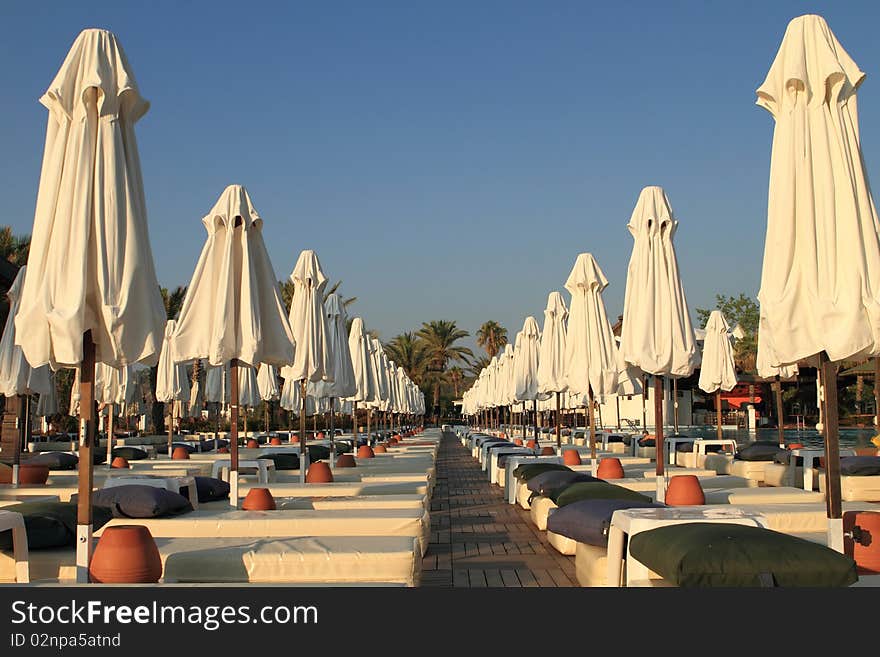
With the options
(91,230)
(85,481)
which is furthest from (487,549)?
(91,230)

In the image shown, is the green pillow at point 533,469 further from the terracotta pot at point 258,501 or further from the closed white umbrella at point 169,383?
the closed white umbrella at point 169,383

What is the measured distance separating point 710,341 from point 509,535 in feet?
41.2

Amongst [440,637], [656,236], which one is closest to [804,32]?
[656,236]

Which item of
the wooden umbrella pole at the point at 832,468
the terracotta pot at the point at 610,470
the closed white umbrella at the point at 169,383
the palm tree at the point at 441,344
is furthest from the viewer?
the palm tree at the point at 441,344

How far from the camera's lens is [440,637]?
3.19 metres

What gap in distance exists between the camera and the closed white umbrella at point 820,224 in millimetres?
5016

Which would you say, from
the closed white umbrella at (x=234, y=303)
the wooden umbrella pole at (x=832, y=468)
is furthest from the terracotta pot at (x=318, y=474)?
the wooden umbrella pole at (x=832, y=468)

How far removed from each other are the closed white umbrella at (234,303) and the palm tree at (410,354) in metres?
53.7

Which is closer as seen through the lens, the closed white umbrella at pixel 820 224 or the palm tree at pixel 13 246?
the closed white umbrella at pixel 820 224

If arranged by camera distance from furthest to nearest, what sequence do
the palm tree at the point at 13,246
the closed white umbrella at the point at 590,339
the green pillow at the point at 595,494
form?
1. the palm tree at the point at 13,246
2. the closed white umbrella at the point at 590,339
3. the green pillow at the point at 595,494

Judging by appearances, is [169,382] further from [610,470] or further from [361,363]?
[610,470]

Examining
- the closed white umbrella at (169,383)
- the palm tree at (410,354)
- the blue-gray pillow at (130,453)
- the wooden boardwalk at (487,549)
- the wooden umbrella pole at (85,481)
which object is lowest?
the wooden boardwalk at (487,549)

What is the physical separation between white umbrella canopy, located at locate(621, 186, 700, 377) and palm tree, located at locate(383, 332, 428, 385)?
53.3 m

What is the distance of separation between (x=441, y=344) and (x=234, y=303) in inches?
2138
